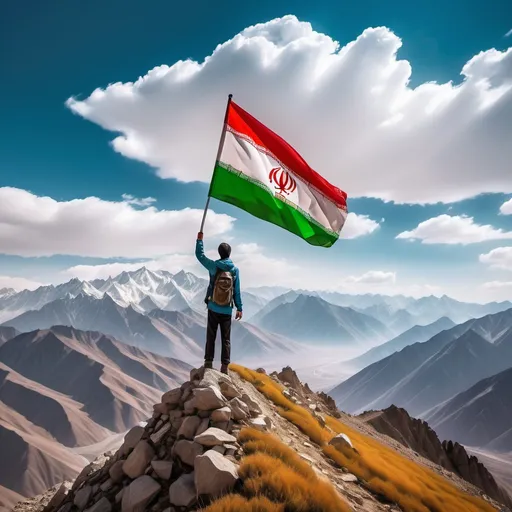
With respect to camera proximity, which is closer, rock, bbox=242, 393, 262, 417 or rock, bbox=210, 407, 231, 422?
rock, bbox=210, 407, 231, 422

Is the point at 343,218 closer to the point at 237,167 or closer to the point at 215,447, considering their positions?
the point at 237,167

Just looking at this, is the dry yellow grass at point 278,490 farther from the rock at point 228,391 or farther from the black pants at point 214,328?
the black pants at point 214,328

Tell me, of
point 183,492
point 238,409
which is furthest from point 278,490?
point 238,409

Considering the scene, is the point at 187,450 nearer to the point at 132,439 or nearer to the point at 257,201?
the point at 132,439

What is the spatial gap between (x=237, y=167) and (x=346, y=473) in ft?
32.7

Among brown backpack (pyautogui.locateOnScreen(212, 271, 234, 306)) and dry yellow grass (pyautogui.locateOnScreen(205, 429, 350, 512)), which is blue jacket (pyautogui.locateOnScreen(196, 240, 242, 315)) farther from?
dry yellow grass (pyautogui.locateOnScreen(205, 429, 350, 512))

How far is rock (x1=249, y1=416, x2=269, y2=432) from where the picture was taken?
8731mm

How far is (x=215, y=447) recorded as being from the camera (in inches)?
291

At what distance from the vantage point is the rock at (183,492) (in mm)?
6340

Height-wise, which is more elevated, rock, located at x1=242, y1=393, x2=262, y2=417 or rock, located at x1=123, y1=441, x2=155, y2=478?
rock, located at x1=242, y1=393, x2=262, y2=417

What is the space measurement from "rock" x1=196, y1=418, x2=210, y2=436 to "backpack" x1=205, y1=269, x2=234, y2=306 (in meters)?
3.38

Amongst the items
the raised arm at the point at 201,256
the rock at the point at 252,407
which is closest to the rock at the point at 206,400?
the rock at the point at 252,407

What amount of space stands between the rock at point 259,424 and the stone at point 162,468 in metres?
2.21

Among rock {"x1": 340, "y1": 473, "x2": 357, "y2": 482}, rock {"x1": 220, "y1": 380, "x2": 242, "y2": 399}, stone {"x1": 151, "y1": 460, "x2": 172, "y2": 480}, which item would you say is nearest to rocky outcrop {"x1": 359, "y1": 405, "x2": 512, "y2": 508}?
rock {"x1": 340, "y1": 473, "x2": 357, "y2": 482}
